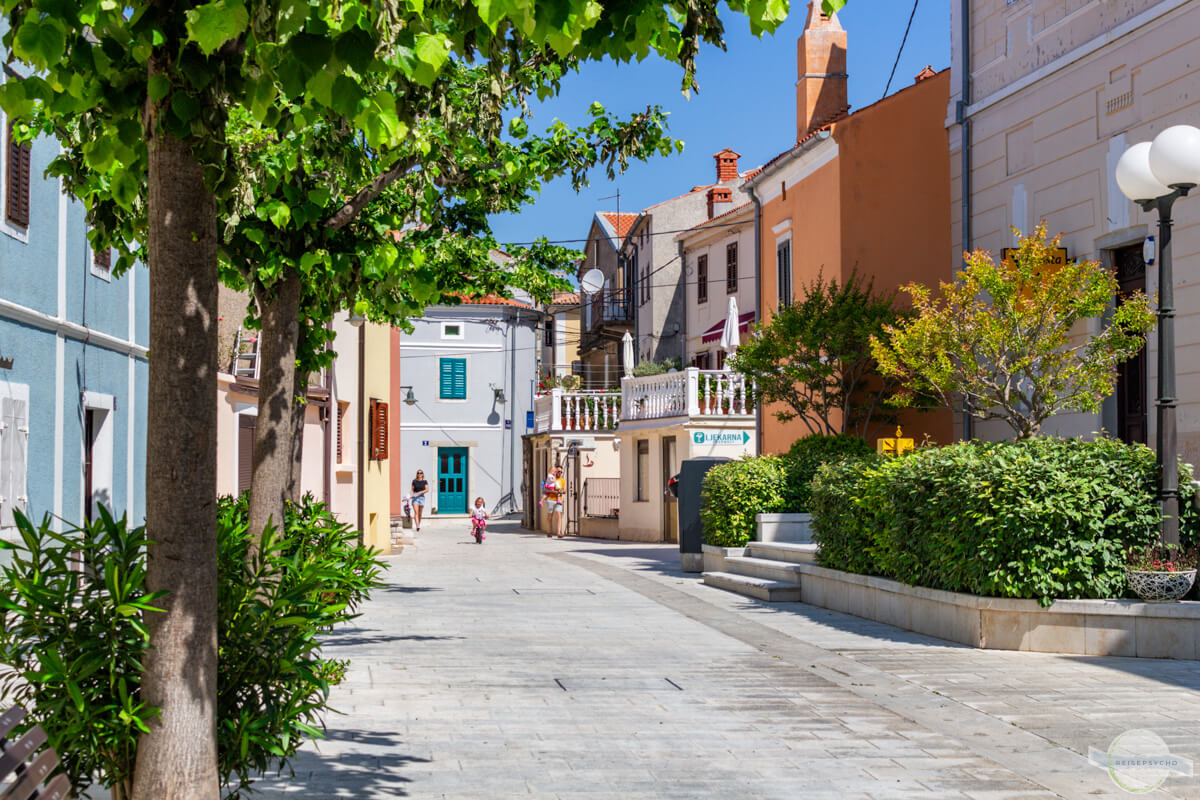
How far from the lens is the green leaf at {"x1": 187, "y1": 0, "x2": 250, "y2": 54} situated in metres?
3.39

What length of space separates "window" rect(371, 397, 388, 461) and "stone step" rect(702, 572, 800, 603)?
11.6m

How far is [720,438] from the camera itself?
102 feet

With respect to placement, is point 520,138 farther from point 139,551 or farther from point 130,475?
point 130,475

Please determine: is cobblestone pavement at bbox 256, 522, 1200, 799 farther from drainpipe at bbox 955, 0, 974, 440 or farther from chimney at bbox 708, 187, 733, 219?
chimney at bbox 708, 187, 733, 219

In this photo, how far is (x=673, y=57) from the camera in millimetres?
4266

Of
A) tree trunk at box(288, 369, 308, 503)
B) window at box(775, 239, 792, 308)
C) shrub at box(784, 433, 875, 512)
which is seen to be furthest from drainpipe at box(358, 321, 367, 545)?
tree trunk at box(288, 369, 308, 503)

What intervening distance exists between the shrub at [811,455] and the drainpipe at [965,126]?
1.96 metres

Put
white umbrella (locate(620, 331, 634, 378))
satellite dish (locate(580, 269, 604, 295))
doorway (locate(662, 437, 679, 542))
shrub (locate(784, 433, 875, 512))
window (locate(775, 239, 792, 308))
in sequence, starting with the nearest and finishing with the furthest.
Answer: shrub (locate(784, 433, 875, 512)) → window (locate(775, 239, 792, 308)) → doorway (locate(662, 437, 679, 542)) → white umbrella (locate(620, 331, 634, 378)) → satellite dish (locate(580, 269, 604, 295))

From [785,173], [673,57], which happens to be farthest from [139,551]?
[785,173]

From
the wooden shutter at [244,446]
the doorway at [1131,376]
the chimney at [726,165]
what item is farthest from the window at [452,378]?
the doorway at [1131,376]

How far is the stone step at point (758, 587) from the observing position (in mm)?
15422

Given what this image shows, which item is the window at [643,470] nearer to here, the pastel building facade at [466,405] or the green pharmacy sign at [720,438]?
the green pharmacy sign at [720,438]

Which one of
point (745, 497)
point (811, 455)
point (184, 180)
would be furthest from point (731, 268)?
point (184, 180)

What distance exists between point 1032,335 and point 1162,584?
4427 millimetres
